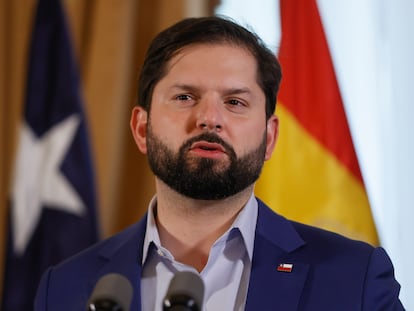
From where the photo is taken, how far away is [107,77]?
292 cm

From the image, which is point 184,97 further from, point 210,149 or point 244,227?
point 244,227

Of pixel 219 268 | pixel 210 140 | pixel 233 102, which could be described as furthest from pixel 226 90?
pixel 219 268

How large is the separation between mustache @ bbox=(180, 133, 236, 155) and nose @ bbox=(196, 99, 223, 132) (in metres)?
0.02

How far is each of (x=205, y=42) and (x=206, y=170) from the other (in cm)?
39

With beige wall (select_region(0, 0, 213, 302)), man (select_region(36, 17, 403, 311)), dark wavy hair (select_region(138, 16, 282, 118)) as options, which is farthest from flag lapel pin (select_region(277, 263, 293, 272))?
beige wall (select_region(0, 0, 213, 302))

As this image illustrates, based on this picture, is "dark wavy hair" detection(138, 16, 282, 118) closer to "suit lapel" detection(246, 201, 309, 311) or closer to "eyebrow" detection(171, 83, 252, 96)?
"eyebrow" detection(171, 83, 252, 96)

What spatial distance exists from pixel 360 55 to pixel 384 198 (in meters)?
0.54

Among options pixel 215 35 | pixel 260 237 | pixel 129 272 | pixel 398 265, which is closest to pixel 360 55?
pixel 398 265

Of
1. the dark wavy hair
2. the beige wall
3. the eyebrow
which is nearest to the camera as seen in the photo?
the eyebrow

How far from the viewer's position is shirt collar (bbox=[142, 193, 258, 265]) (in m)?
1.91

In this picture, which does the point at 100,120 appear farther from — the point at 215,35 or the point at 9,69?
the point at 215,35

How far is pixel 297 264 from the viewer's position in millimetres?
1861

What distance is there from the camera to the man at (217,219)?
5.93ft

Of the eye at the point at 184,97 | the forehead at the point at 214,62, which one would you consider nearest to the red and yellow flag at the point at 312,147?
the forehead at the point at 214,62
